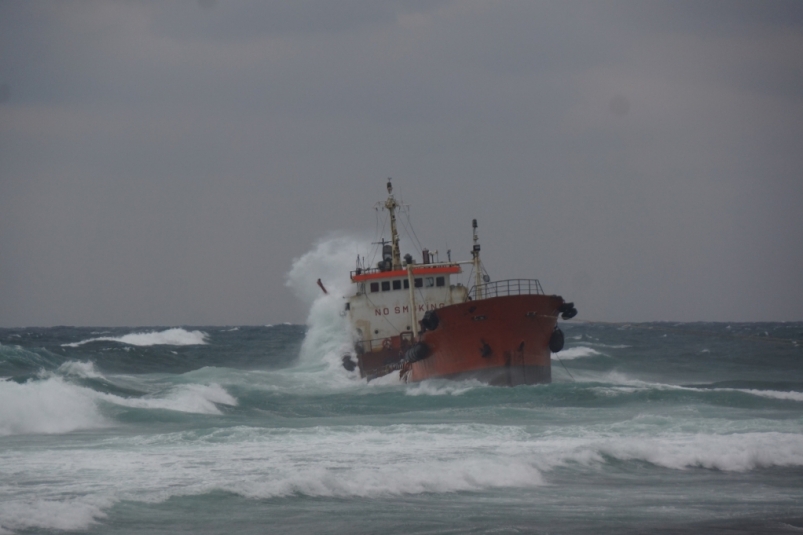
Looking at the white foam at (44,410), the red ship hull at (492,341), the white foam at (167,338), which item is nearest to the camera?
the white foam at (44,410)

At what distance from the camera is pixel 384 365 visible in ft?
112

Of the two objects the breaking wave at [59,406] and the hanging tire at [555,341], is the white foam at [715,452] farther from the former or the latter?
the hanging tire at [555,341]

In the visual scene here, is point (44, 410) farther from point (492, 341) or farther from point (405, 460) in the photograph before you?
point (492, 341)

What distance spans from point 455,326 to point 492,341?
3.85 ft

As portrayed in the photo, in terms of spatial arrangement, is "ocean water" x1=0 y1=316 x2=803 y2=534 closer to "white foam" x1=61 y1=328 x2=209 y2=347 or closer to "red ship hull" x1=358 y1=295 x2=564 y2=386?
"red ship hull" x1=358 y1=295 x2=564 y2=386

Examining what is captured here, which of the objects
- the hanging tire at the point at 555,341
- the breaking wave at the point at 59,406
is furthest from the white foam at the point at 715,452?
the hanging tire at the point at 555,341

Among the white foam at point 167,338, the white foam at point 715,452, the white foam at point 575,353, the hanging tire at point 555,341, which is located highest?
the white foam at point 167,338

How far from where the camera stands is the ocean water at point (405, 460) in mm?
12188

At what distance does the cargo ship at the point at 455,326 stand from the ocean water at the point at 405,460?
819mm

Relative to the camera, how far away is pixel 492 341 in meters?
29.2

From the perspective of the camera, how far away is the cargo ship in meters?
29.1

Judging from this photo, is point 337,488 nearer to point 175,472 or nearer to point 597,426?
point 175,472

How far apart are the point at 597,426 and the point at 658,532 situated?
9.71 m

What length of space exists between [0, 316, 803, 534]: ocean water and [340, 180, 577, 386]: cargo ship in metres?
0.82
